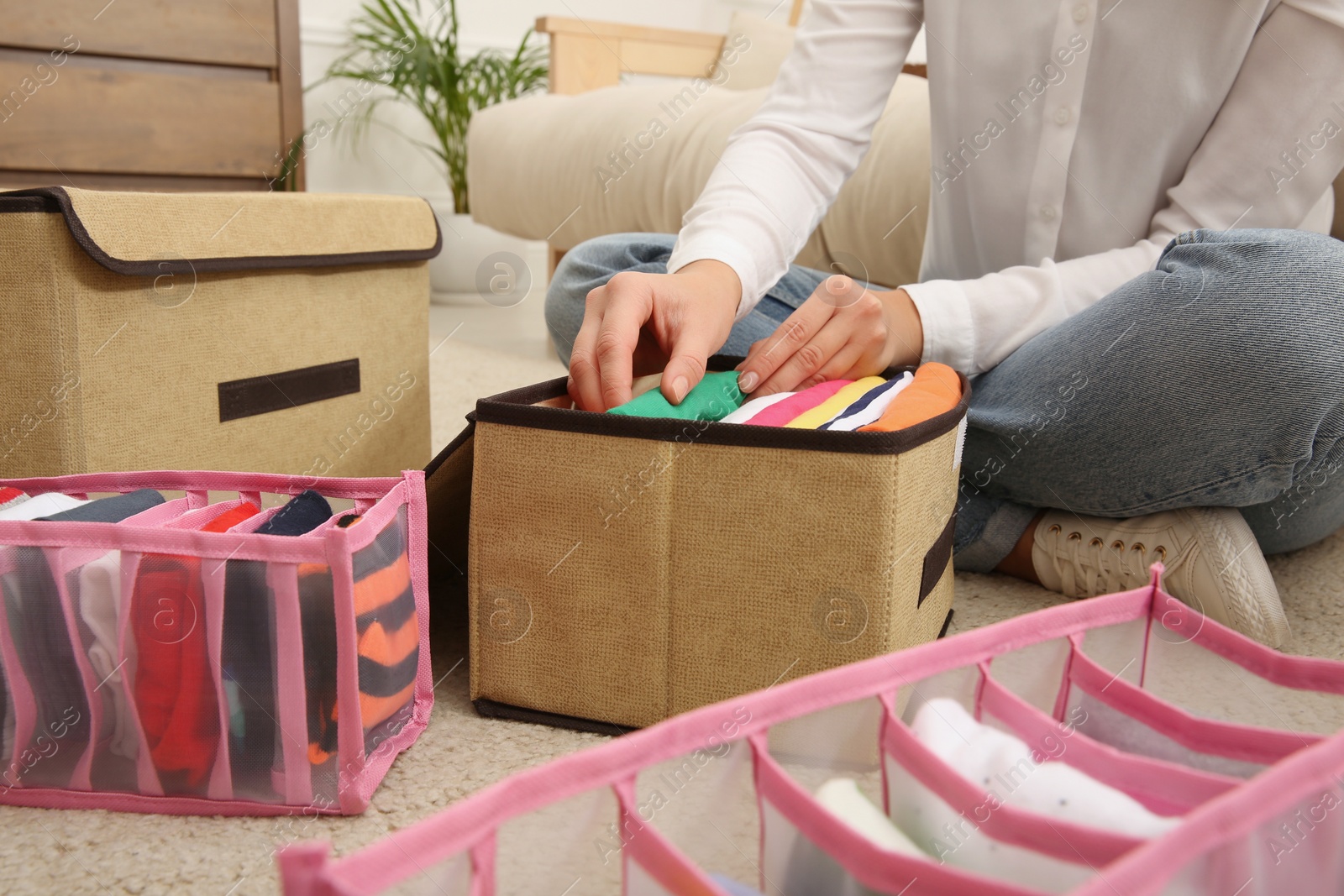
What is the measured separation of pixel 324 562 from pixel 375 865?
24 centimetres

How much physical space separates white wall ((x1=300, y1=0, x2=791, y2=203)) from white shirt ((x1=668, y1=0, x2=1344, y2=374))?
1843 millimetres

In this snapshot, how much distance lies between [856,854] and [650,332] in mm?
449

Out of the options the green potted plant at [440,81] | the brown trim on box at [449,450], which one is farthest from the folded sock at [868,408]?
the green potted plant at [440,81]

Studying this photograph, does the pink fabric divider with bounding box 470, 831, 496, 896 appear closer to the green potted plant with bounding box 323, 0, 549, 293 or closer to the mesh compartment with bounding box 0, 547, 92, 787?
the mesh compartment with bounding box 0, 547, 92, 787

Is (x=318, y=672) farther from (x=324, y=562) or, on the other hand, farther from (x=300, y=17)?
(x=300, y=17)

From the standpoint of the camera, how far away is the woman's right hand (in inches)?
23.3

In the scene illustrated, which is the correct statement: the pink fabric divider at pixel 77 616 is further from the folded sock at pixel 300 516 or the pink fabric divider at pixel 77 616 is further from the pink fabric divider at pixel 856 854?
the pink fabric divider at pixel 856 854

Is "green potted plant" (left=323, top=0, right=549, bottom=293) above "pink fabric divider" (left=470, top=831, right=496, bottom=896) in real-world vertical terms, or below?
above

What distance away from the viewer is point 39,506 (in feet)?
1.77

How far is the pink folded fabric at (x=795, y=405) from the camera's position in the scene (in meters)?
0.59

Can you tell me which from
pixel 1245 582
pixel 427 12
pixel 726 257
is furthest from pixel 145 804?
pixel 427 12

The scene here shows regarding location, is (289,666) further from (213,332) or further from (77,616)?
(213,332)

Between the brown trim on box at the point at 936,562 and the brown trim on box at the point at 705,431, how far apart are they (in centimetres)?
9

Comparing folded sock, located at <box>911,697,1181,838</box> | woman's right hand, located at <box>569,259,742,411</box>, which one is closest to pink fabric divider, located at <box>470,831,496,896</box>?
folded sock, located at <box>911,697,1181,838</box>
